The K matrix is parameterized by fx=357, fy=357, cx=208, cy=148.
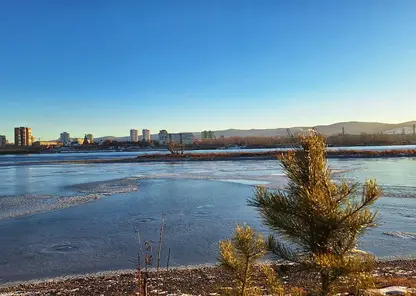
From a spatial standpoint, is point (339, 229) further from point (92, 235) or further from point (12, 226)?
point (12, 226)

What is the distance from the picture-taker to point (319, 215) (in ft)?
7.46

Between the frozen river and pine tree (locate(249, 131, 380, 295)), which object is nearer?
pine tree (locate(249, 131, 380, 295))

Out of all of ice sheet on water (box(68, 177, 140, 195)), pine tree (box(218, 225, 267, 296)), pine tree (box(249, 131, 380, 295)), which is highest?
pine tree (box(249, 131, 380, 295))

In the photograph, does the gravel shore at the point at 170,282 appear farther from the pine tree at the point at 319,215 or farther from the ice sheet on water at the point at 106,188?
the ice sheet on water at the point at 106,188

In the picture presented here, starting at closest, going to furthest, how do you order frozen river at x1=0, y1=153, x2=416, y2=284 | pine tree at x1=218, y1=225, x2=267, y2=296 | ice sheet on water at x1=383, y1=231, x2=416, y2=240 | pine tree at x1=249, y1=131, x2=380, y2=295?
pine tree at x1=249, y1=131, x2=380, y2=295 < pine tree at x1=218, y1=225, x2=267, y2=296 < frozen river at x1=0, y1=153, x2=416, y2=284 < ice sheet on water at x1=383, y1=231, x2=416, y2=240

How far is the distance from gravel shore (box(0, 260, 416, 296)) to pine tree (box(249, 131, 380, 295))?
4026mm

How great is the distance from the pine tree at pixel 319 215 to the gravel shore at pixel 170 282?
13.2 feet

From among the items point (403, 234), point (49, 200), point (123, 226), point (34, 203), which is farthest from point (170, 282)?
point (49, 200)

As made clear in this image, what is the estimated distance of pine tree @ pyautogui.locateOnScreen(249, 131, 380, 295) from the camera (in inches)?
88.3

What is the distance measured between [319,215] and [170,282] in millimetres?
5368

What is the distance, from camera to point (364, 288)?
2191mm

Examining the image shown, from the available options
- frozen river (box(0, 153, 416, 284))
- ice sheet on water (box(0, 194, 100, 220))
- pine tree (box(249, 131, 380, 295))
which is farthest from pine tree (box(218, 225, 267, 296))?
ice sheet on water (box(0, 194, 100, 220))

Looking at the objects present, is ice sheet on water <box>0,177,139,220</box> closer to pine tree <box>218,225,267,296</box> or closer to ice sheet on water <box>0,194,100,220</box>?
ice sheet on water <box>0,194,100,220</box>

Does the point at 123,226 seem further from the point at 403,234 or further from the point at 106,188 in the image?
the point at 106,188
